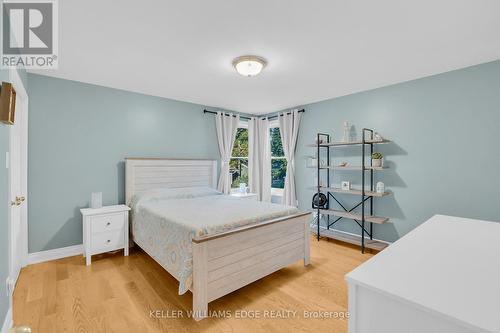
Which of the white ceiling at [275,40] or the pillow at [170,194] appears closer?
the white ceiling at [275,40]

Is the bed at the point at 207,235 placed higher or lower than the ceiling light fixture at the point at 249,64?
lower

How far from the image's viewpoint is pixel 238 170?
17.7ft

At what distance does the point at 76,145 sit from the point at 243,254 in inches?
111

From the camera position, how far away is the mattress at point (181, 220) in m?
2.15

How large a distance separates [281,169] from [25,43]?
14.5 feet

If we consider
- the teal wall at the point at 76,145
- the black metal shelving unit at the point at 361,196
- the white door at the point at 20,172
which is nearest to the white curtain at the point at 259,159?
the black metal shelving unit at the point at 361,196

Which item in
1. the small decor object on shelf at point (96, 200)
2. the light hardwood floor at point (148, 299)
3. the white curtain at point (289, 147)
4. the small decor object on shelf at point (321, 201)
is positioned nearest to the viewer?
the light hardwood floor at point (148, 299)

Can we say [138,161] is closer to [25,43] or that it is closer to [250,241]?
[25,43]

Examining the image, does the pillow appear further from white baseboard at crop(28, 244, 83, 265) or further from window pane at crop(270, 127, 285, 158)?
window pane at crop(270, 127, 285, 158)

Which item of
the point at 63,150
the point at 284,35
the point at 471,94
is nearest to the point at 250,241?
the point at 284,35

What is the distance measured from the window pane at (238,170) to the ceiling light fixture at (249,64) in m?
2.79

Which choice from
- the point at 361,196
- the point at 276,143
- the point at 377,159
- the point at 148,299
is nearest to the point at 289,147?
the point at 276,143

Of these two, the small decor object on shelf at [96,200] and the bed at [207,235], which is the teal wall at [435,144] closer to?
the bed at [207,235]

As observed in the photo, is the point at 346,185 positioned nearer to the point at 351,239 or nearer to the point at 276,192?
the point at 351,239
